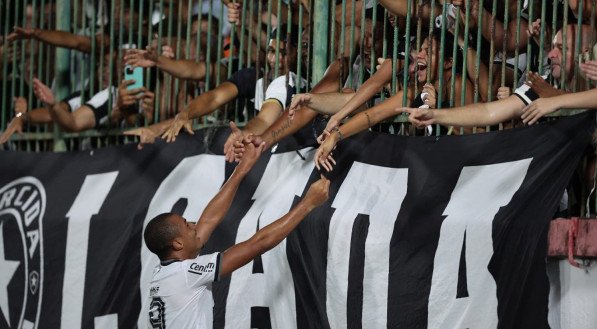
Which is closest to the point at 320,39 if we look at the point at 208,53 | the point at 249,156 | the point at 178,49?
the point at 208,53

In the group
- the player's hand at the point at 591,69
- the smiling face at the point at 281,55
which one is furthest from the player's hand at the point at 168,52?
the player's hand at the point at 591,69

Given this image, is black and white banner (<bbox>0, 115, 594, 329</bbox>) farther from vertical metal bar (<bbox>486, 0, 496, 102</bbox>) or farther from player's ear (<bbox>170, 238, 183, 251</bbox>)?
player's ear (<bbox>170, 238, 183, 251</bbox>)

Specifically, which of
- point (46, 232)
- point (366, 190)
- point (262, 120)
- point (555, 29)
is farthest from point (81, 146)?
point (555, 29)

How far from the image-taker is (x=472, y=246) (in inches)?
288

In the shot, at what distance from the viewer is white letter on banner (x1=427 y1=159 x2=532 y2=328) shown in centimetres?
722

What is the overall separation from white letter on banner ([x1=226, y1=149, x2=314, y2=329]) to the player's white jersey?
43.4 inches

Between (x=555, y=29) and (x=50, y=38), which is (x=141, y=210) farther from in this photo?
(x=555, y=29)

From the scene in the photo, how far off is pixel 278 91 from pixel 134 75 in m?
2.03

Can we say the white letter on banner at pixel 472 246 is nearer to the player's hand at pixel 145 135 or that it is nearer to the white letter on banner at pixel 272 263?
the white letter on banner at pixel 272 263

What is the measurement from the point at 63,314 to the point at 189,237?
11.0 ft

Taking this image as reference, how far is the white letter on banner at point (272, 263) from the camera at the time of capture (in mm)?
8398

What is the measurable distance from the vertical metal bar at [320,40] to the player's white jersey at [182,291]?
100 inches

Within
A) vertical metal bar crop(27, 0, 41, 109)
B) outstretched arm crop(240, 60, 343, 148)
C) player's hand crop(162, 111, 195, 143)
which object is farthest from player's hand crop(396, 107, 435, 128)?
vertical metal bar crop(27, 0, 41, 109)

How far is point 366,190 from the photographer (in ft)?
26.9
